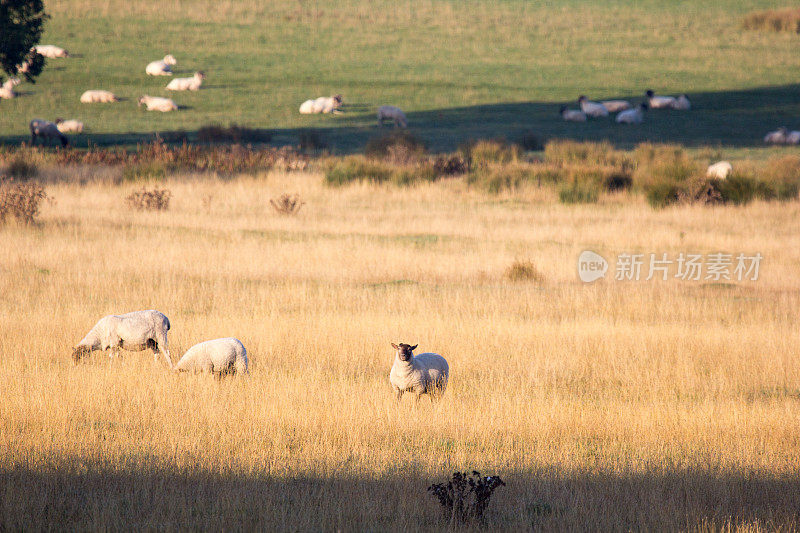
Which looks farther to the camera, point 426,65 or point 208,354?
point 426,65

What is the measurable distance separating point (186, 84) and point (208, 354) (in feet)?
167

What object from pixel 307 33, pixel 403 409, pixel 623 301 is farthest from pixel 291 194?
pixel 307 33

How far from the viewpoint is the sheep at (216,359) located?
9133mm

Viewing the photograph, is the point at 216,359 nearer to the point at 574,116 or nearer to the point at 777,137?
the point at 777,137

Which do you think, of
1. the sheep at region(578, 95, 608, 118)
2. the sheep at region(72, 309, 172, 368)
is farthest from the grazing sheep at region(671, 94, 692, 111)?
the sheep at region(72, 309, 172, 368)

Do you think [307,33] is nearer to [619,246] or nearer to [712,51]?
[712,51]

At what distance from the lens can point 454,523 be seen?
5.59 m

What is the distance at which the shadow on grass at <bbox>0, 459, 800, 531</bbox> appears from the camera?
18.3 ft

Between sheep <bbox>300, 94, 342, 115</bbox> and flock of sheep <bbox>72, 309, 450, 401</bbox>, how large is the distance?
41.9m

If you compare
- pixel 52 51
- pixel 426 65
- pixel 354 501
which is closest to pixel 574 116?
pixel 426 65

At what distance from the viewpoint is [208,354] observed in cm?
918

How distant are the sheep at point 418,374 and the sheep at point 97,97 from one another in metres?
47.0

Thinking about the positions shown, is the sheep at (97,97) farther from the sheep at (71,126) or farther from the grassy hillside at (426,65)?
the sheep at (71,126)

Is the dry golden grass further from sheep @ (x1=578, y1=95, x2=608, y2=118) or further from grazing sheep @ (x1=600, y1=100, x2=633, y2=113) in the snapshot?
grazing sheep @ (x1=600, y1=100, x2=633, y2=113)
